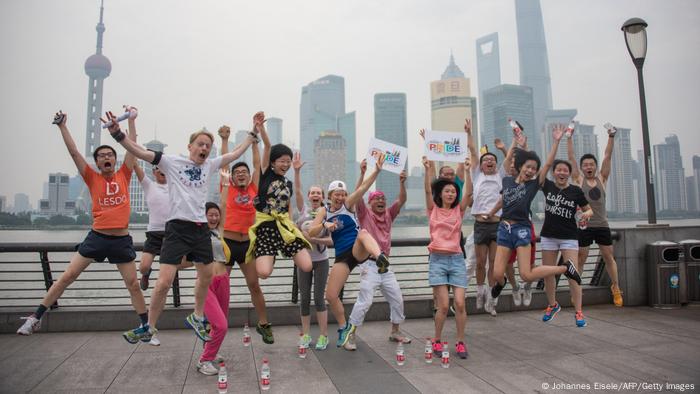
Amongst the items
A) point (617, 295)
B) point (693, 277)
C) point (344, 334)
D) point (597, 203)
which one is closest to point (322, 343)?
point (344, 334)

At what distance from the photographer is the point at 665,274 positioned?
7961 millimetres

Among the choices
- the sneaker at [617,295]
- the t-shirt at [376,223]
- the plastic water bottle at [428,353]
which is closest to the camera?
the plastic water bottle at [428,353]

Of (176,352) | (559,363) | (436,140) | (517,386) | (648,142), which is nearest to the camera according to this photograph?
(517,386)

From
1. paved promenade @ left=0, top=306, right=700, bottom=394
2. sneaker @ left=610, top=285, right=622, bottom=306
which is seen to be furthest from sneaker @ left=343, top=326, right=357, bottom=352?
sneaker @ left=610, top=285, right=622, bottom=306

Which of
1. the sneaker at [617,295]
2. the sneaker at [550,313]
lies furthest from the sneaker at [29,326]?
the sneaker at [617,295]

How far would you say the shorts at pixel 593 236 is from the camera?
7227 millimetres

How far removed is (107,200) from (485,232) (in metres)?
5.44

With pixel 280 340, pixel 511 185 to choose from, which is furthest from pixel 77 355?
pixel 511 185

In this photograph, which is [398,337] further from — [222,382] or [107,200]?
[107,200]

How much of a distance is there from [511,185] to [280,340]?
158 inches

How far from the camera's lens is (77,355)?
520 centimetres

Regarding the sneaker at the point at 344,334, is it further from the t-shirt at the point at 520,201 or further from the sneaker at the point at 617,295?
the sneaker at the point at 617,295

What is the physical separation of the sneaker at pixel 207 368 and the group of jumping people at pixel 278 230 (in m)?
0.02

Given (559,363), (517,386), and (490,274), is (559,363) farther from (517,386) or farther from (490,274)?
(490,274)
